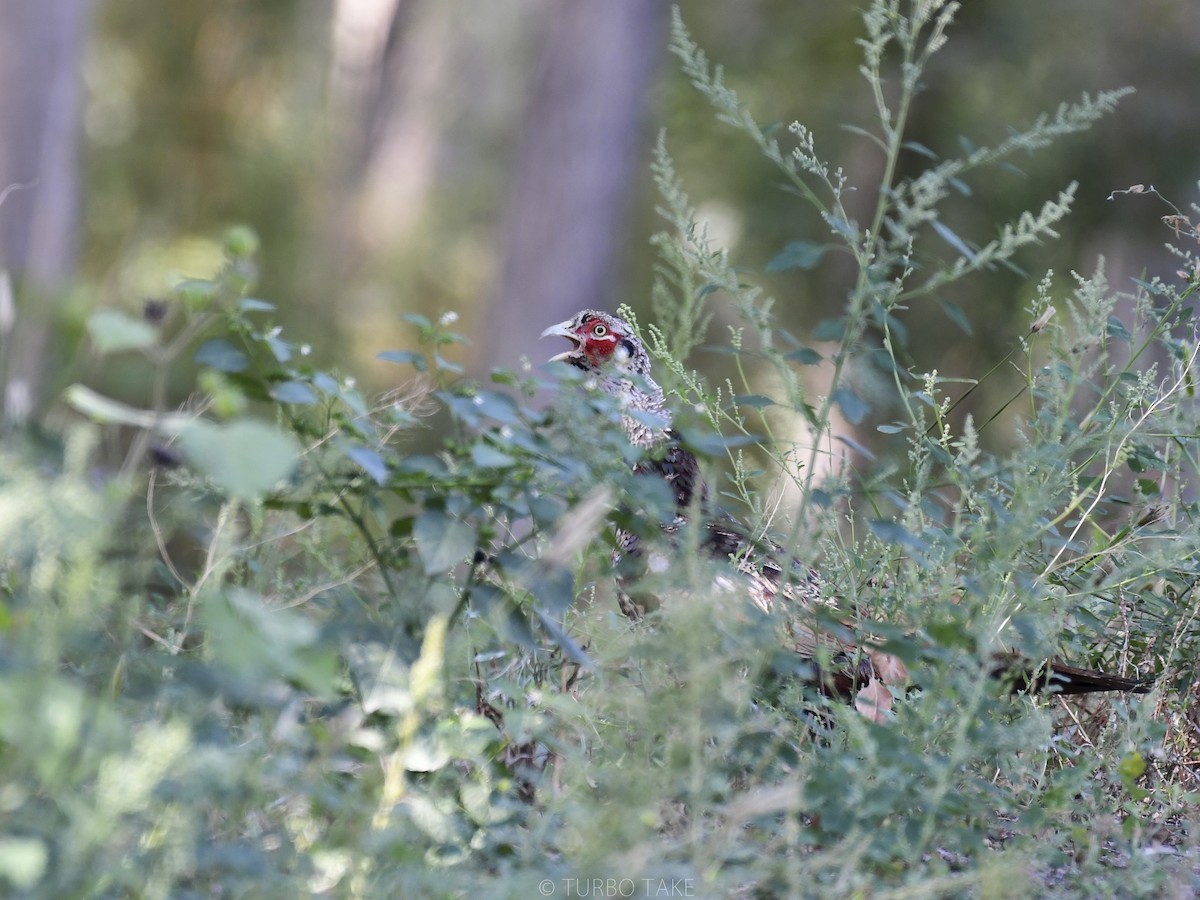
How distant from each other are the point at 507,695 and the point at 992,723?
0.91 metres

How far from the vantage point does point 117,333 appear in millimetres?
1819

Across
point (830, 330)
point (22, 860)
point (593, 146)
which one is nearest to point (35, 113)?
point (593, 146)

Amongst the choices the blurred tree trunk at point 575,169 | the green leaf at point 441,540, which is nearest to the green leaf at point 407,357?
the green leaf at point 441,540

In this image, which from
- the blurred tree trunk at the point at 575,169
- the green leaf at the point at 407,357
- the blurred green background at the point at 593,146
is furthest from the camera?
the blurred tree trunk at the point at 575,169

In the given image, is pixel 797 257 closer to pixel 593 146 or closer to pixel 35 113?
pixel 35 113

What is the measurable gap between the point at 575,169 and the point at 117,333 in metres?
9.75

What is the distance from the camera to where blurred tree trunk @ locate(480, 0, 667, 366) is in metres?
11.2

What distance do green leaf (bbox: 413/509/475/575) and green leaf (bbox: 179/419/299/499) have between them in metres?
0.45

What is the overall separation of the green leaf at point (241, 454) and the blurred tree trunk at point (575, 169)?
370 inches

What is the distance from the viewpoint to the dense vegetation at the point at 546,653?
1.67 meters

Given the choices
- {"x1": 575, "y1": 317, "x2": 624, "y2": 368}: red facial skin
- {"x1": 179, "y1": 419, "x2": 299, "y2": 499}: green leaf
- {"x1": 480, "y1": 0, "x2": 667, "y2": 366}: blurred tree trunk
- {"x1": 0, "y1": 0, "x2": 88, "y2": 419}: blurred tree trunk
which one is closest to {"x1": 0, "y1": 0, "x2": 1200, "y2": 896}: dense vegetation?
{"x1": 179, "y1": 419, "x2": 299, "y2": 499}: green leaf

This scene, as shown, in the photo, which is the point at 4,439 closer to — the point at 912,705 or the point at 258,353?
the point at 258,353

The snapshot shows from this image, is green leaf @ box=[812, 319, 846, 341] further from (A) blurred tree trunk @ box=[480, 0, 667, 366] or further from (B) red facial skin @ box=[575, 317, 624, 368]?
(A) blurred tree trunk @ box=[480, 0, 667, 366]

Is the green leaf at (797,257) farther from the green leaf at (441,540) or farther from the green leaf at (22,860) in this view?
the green leaf at (22,860)
